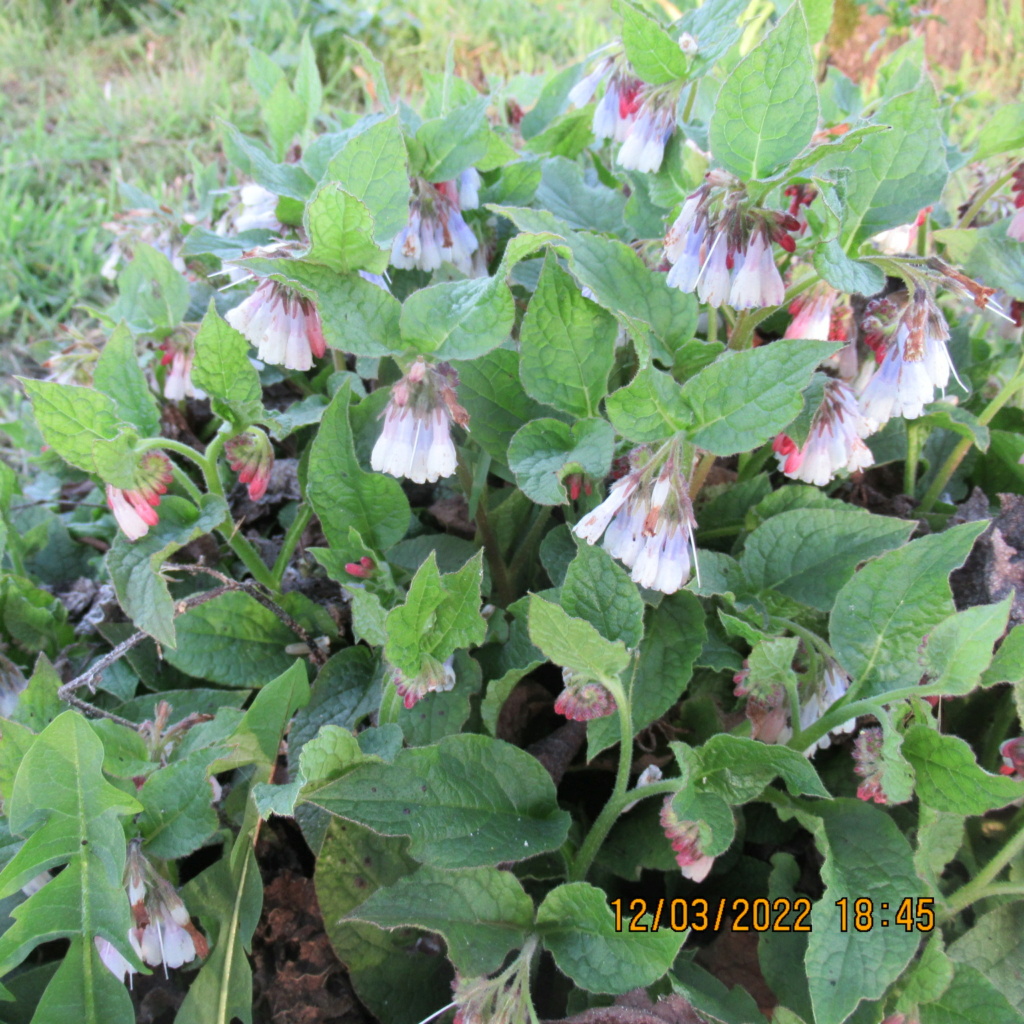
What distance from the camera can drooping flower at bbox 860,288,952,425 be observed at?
1.27 metres

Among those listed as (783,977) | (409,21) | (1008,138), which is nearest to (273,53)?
(409,21)

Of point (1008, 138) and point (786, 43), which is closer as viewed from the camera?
point (786, 43)

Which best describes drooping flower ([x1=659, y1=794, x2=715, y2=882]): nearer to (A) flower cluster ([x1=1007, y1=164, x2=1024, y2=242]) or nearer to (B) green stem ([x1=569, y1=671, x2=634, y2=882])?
(B) green stem ([x1=569, y1=671, x2=634, y2=882])

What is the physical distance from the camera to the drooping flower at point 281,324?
1.34 meters

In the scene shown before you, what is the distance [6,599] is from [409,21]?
4.46 metres

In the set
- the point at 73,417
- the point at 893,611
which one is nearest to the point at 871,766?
the point at 893,611

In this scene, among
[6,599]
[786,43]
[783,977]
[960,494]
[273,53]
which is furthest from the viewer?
[273,53]

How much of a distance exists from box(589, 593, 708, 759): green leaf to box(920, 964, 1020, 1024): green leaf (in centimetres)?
53

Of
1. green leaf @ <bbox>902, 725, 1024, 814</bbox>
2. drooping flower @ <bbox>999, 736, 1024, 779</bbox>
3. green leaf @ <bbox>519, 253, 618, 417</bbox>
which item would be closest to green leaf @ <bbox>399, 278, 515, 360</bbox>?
green leaf @ <bbox>519, 253, 618, 417</bbox>

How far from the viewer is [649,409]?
3.87ft

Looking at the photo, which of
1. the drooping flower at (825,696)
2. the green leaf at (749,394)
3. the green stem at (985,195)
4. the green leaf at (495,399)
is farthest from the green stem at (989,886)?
the green stem at (985,195)

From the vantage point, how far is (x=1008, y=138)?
5.16 feet

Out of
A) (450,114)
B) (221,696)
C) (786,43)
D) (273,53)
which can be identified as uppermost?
(786,43)

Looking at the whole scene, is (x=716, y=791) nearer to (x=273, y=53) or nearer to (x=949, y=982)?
(x=949, y=982)
